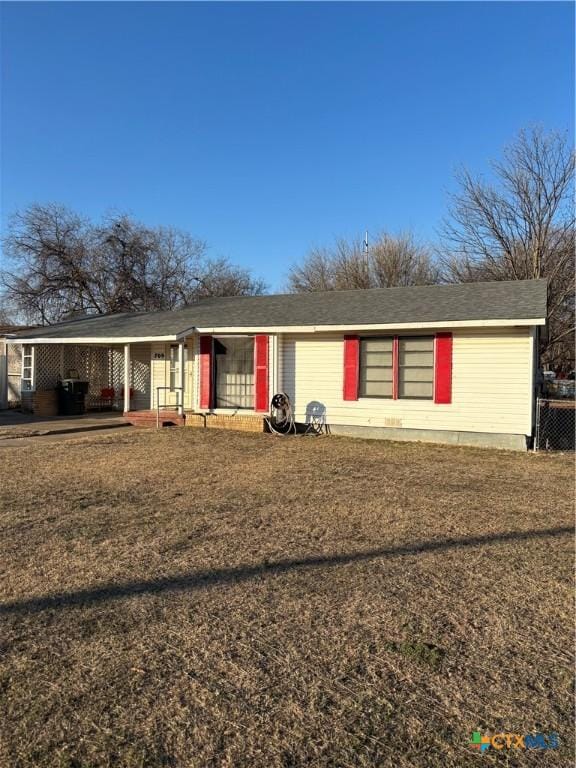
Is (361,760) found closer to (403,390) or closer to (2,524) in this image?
(2,524)

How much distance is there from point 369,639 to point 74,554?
2536 millimetres

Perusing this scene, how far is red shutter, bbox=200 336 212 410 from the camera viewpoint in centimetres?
1366

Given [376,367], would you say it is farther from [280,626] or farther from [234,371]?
[280,626]

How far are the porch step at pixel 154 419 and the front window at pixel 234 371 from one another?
1.03 metres

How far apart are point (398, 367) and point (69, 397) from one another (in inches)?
386

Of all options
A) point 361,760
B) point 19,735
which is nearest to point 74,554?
point 19,735

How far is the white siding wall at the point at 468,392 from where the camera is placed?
10633mm

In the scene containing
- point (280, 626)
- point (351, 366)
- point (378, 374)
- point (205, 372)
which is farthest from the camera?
point (205, 372)

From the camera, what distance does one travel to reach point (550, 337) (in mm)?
22797

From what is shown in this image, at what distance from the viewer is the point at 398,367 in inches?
464

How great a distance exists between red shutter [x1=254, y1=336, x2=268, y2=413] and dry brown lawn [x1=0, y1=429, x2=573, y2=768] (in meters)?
6.46

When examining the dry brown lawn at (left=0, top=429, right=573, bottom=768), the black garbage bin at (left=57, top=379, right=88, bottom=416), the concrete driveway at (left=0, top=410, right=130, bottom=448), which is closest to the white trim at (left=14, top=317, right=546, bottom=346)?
the black garbage bin at (left=57, top=379, right=88, bottom=416)

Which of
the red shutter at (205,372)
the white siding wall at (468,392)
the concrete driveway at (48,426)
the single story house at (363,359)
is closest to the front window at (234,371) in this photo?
the single story house at (363,359)

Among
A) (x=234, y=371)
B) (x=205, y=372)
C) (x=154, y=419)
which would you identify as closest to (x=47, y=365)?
(x=154, y=419)
